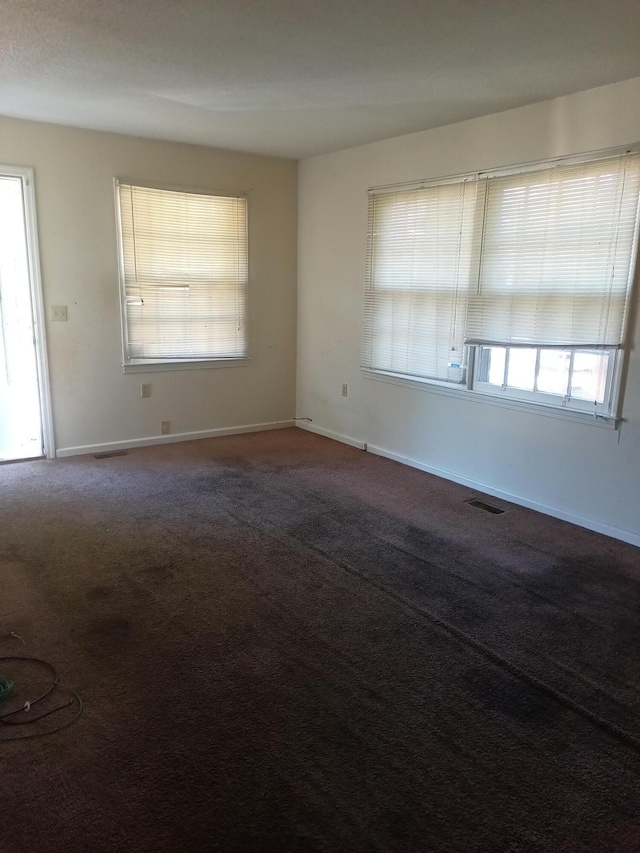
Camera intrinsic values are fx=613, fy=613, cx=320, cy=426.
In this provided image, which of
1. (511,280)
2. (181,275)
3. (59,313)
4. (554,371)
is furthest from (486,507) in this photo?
(59,313)

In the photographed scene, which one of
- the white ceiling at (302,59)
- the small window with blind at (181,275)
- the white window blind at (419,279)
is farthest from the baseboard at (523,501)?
the white ceiling at (302,59)

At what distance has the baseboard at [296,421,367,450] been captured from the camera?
5404 millimetres

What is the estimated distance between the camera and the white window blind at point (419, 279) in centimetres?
427

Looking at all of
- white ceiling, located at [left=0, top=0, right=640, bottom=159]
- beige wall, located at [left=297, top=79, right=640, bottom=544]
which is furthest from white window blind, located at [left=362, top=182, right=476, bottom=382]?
white ceiling, located at [left=0, top=0, right=640, bottom=159]

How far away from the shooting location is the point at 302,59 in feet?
9.77

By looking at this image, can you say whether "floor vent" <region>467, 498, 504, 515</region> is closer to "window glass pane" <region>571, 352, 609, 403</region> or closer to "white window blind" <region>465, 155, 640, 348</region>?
"window glass pane" <region>571, 352, 609, 403</region>

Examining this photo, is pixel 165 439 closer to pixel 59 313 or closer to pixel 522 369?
pixel 59 313

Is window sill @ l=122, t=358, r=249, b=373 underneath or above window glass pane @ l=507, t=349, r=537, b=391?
underneath

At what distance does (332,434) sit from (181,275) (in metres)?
1.94

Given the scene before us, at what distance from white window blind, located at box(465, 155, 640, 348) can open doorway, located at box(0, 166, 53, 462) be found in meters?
3.21

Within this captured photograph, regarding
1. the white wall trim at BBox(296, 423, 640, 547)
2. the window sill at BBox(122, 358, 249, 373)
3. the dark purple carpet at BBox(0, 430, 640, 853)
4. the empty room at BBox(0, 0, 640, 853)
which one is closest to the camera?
the dark purple carpet at BBox(0, 430, 640, 853)

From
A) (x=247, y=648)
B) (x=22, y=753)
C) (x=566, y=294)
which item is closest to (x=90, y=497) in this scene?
(x=247, y=648)

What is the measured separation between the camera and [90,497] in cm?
404

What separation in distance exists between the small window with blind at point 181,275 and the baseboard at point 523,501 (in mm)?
1771
